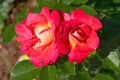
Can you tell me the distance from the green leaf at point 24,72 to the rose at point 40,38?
14 cm

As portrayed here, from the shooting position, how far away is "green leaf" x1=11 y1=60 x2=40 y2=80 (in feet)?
4.95

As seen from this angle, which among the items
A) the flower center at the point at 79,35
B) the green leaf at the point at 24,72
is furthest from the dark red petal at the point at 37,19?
the green leaf at the point at 24,72

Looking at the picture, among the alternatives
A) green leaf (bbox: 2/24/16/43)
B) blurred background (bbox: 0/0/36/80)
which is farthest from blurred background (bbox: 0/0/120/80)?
blurred background (bbox: 0/0/36/80)

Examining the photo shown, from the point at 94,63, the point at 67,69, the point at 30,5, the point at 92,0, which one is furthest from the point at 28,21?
the point at 30,5

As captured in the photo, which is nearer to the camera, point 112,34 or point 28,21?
point 28,21

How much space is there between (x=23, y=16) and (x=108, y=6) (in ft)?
1.23

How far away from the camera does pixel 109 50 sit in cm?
156

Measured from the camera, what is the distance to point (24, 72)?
5.00ft

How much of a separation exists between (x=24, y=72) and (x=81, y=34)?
0.31m

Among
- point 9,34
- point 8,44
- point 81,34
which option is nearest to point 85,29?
point 81,34

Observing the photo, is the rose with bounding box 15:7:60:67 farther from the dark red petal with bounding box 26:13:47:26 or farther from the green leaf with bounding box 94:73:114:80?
the green leaf with bounding box 94:73:114:80

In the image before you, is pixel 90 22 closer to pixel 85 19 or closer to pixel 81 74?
pixel 85 19

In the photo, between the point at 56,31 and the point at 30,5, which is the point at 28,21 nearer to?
the point at 56,31

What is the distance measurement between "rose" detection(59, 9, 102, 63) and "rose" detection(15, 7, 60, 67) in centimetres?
5
